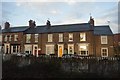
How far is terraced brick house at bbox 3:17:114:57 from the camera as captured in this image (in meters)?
34.4

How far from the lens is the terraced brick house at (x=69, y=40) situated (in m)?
34.4

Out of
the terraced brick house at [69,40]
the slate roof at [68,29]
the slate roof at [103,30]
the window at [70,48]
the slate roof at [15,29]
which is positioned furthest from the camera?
the slate roof at [15,29]

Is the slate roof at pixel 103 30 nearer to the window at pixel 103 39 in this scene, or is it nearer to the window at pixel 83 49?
the window at pixel 103 39

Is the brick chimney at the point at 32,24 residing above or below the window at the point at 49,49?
above

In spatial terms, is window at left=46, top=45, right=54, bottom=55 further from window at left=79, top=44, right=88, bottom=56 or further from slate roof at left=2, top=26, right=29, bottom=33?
slate roof at left=2, top=26, right=29, bottom=33

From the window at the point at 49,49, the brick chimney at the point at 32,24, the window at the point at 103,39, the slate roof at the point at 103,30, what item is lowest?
the window at the point at 49,49

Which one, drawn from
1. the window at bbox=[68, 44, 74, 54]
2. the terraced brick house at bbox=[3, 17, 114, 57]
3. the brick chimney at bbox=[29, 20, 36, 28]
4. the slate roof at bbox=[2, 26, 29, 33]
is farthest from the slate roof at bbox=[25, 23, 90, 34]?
the window at bbox=[68, 44, 74, 54]

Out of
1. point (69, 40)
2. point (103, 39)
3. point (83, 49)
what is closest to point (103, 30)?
point (103, 39)

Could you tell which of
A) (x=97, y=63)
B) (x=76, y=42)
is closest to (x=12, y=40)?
(x=76, y=42)

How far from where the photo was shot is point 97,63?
49.5ft

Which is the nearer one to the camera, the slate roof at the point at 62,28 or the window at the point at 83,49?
the window at the point at 83,49

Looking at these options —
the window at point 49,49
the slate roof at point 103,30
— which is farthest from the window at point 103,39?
the window at point 49,49

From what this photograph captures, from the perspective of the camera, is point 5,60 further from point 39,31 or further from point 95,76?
point 39,31

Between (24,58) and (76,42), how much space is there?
19.7 metres
